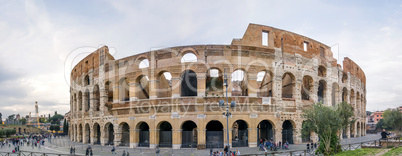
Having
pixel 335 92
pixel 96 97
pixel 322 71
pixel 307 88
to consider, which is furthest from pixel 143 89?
pixel 335 92

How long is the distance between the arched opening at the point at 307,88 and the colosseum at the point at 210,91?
0.38 feet

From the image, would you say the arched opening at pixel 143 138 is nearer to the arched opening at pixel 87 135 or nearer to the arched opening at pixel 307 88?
the arched opening at pixel 87 135

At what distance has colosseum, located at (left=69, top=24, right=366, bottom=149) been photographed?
25.4m

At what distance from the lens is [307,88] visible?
107ft

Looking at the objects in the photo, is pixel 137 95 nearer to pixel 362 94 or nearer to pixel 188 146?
pixel 188 146

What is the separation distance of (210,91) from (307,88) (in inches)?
471

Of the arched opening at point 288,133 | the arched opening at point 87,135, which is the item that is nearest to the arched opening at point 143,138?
the arched opening at point 87,135

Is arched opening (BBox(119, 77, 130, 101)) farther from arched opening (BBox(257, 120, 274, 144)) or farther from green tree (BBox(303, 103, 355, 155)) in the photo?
green tree (BBox(303, 103, 355, 155))

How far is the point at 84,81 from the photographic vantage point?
3634 cm

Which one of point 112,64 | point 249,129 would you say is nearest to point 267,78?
point 249,129

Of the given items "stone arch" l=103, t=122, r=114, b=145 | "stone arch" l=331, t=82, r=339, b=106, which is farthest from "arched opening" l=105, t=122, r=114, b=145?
"stone arch" l=331, t=82, r=339, b=106

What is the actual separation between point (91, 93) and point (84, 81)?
3150 millimetres

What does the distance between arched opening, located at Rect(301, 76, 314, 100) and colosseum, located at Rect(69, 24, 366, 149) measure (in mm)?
115

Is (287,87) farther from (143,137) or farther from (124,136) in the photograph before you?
(124,136)
